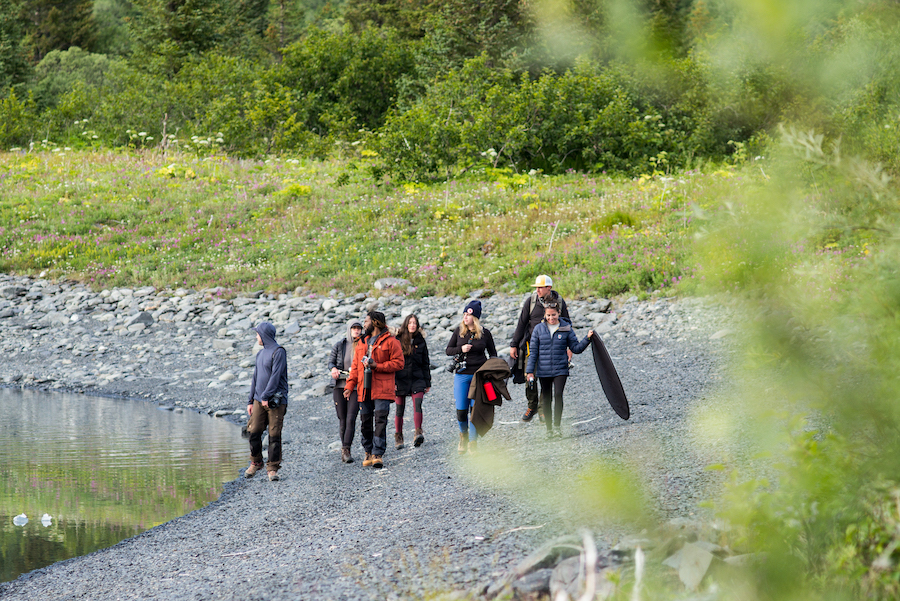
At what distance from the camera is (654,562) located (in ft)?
12.8

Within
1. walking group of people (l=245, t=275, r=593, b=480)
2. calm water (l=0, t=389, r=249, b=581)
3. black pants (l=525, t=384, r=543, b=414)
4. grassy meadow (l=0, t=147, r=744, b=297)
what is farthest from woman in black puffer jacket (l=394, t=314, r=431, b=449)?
grassy meadow (l=0, t=147, r=744, b=297)

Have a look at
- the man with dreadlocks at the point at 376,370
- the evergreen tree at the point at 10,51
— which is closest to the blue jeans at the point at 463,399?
the man with dreadlocks at the point at 376,370

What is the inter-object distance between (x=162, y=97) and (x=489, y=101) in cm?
1598

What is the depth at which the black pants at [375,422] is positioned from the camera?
30.5 ft

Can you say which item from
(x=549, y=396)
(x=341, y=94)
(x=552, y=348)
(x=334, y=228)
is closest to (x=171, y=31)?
(x=341, y=94)

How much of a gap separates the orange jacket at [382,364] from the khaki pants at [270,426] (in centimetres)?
93

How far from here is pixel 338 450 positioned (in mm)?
10836

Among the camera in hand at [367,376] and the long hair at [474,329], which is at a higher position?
the long hair at [474,329]

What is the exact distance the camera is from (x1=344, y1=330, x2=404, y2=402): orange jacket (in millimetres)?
9164

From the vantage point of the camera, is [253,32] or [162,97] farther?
[253,32]

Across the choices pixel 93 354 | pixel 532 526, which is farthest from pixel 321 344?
pixel 532 526

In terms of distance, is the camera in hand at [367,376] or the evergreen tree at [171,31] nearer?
the camera in hand at [367,376]

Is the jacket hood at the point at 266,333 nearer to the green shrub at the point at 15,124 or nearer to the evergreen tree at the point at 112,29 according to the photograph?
the green shrub at the point at 15,124

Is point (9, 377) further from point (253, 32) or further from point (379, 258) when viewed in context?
point (253, 32)
